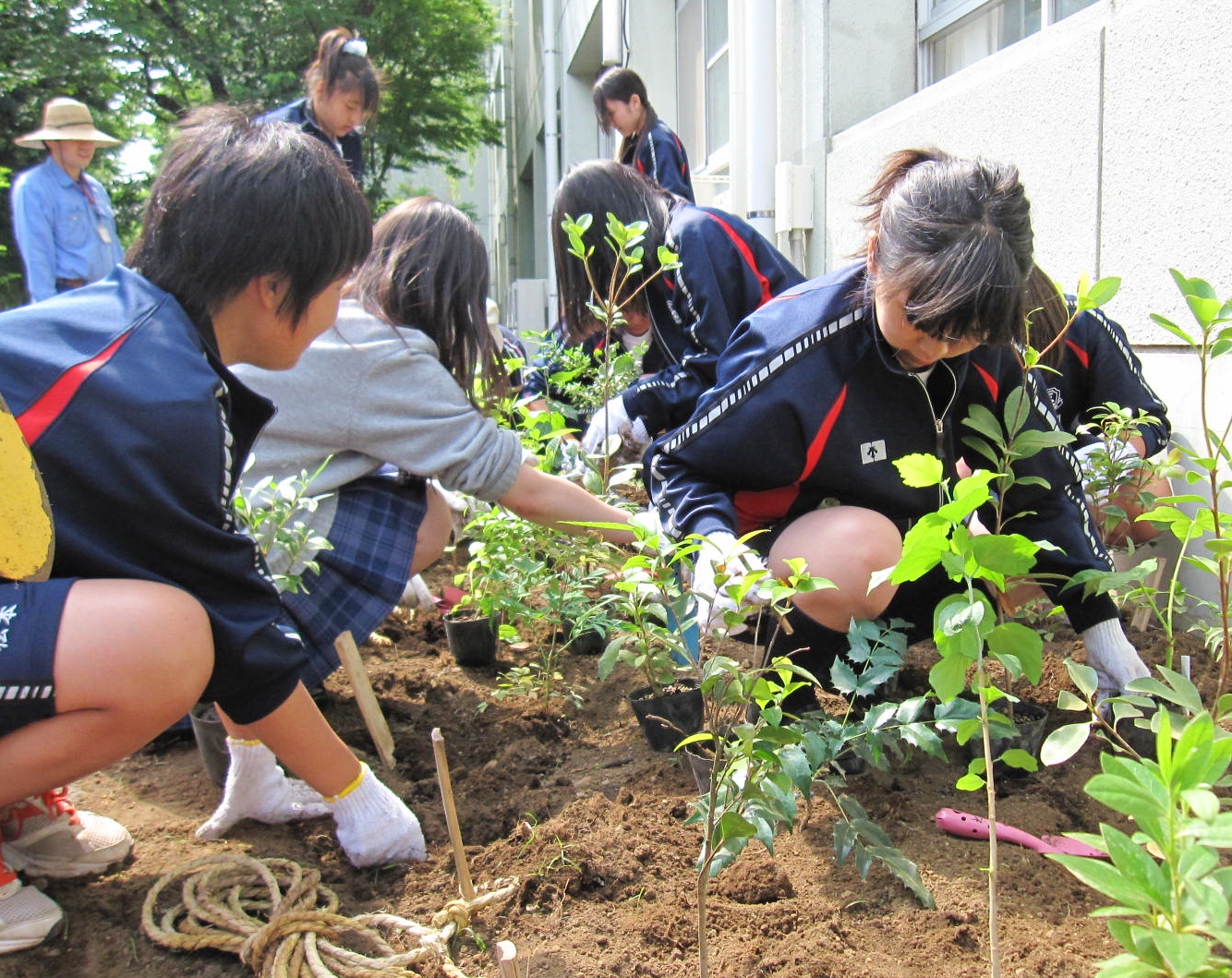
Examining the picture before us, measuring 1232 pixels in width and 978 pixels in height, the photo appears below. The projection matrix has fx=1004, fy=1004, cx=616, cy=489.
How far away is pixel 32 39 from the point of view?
43.5 ft

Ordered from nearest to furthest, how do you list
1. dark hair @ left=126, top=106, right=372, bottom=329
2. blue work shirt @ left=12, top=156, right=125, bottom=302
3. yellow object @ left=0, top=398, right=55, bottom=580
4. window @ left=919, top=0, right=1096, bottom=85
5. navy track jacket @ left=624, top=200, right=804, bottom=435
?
yellow object @ left=0, top=398, right=55, bottom=580, dark hair @ left=126, top=106, right=372, bottom=329, navy track jacket @ left=624, top=200, right=804, bottom=435, window @ left=919, top=0, right=1096, bottom=85, blue work shirt @ left=12, top=156, right=125, bottom=302

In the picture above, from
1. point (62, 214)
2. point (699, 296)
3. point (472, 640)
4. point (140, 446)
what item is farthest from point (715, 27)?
point (140, 446)

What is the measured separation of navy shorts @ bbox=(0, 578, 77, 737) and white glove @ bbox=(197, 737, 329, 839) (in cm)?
47

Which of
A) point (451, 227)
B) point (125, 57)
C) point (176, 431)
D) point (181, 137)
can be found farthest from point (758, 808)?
point (125, 57)

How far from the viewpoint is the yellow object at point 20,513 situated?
1.23 meters

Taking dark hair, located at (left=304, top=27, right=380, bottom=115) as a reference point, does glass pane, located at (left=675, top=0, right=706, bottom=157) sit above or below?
above

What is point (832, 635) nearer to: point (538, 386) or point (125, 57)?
point (538, 386)

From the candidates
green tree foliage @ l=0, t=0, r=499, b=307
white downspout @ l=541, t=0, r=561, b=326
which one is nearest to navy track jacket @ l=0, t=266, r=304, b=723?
white downspout @ l=541, t=0, r=561, b=326

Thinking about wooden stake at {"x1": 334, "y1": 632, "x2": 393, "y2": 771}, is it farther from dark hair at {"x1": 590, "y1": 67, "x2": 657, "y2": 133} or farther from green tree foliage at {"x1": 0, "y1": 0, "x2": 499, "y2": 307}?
green tree foliage at {"x1": 0, "y1": 0, "x2": 499, "y2": 307}

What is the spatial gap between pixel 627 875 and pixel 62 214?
528 cm

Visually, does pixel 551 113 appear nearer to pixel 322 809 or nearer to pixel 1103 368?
pixel 1103 368

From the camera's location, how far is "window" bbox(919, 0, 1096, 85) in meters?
3.07

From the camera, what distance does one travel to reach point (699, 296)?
276cm

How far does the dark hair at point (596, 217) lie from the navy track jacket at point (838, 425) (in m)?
0.88
